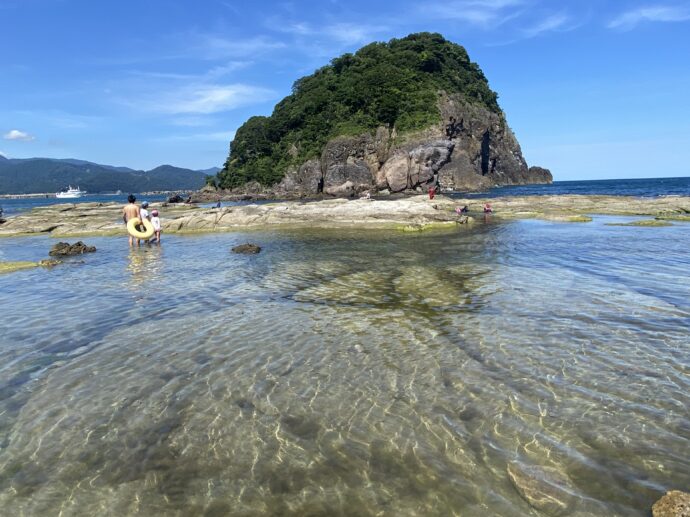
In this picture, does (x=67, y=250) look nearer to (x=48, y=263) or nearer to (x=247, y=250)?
(x=48, y=263)

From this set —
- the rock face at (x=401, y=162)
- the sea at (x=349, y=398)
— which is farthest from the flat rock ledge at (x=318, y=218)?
the rock face at (x=401, y=162)

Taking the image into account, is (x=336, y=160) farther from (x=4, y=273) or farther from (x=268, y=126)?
(x=4, y=273)

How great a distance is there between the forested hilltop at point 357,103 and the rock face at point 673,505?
346ft

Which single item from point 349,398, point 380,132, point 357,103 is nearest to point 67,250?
point 349,398

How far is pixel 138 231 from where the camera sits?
27438mm

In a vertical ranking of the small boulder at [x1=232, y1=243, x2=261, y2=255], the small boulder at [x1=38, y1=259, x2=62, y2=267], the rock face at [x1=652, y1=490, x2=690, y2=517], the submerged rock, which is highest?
the rock face at [x1=652, y1=490, x2=690, y2=517]

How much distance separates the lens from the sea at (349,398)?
4781 millimetres

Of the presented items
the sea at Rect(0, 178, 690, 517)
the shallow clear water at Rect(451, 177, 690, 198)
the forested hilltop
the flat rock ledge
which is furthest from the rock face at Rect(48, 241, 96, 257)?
the forested hilltop

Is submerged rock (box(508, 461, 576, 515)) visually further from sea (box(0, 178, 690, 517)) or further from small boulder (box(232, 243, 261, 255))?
small boulder (box(232, 243, 261, 255))

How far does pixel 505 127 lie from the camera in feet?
492

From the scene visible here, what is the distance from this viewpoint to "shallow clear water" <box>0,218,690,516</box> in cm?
479

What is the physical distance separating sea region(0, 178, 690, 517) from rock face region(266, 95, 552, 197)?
85166mm

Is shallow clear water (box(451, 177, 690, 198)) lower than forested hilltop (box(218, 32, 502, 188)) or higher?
lower

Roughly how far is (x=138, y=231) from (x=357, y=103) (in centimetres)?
9806
